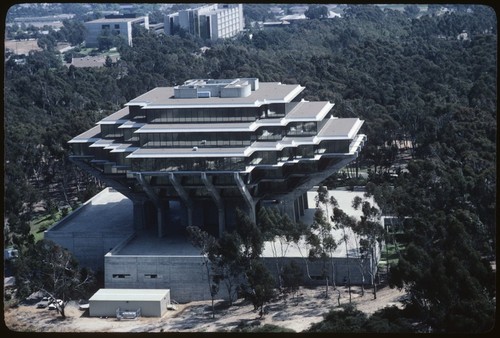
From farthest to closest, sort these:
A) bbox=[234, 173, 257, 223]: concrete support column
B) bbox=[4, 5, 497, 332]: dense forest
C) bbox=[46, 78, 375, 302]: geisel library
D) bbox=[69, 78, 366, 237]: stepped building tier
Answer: bbox=[69, 78, 366, 237]: stepped building tier < bbox=[46, 78, 375, 302]: geisel library < bbox=[234, 173, 257, 223]: concrete support column < bbox=[4, 5, 497, 332]: dense forest

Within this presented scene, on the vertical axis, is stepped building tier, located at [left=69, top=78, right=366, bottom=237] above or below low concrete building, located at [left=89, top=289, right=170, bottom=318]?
above

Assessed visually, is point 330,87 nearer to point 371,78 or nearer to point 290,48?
point 371,78

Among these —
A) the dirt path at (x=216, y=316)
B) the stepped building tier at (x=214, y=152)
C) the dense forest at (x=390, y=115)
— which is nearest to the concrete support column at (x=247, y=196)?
the stepped building tier at (x=214, y=152)

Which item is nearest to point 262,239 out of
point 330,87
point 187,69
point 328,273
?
point 328,273

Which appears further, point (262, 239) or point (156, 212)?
point (156, 212)

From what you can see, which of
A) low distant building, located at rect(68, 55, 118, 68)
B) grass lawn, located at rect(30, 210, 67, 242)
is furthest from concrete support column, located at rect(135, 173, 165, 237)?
low distant building, located at rect(68, 55, 118, 68)

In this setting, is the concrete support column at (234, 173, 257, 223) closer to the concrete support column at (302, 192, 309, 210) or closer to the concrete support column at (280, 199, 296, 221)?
the concrete support column at (280, 199, 296, 221)

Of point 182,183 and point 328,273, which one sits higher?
point 182,183
